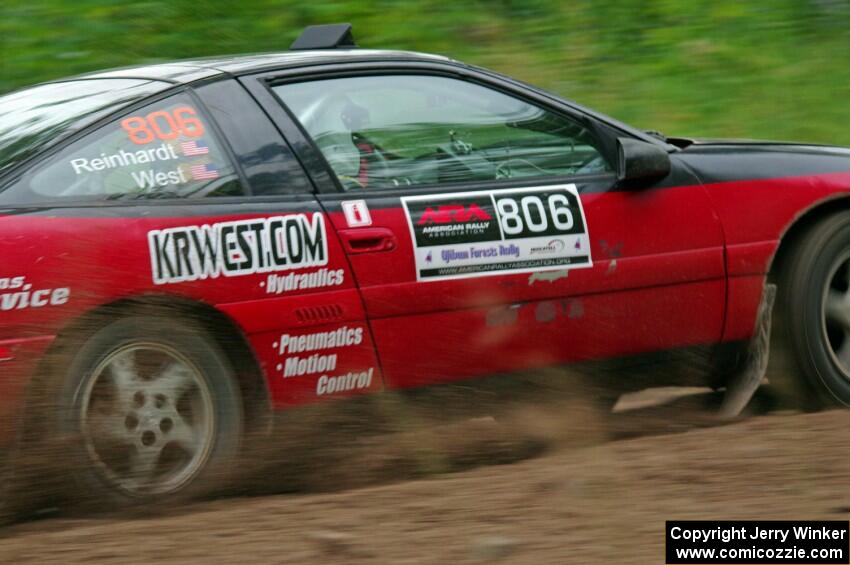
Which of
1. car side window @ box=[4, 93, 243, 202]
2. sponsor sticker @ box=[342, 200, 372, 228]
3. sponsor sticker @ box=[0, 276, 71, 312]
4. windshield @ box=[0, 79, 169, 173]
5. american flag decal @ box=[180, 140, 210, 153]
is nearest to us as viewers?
sponsor sticker @ box=[0, 276, 71, 312]

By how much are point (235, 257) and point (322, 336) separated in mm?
392

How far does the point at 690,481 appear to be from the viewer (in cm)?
387

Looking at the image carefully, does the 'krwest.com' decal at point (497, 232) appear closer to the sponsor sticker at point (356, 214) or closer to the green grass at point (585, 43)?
the sponsor sticker at point (356, 214)

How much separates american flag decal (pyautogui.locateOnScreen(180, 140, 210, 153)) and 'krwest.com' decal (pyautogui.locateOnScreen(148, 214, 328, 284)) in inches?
10.9

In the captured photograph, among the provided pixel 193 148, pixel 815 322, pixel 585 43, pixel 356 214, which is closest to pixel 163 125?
pixel 193 148

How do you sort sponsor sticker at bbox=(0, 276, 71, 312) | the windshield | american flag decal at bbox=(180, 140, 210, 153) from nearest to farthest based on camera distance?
sponsor sticker at bbox=(0, 276, 71, 312)
the windshield
american flag decal at bbox=(180, 140, 210, 153)

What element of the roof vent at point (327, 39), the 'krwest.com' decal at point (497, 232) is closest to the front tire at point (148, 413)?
the 'krwest.com' decal at point (497, 232)

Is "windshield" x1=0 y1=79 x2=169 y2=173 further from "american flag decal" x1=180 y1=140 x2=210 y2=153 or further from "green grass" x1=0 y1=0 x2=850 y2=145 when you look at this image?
"green grass" x1=0 y1=0 x2=850 y2=145

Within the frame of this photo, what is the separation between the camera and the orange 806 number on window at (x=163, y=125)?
4.12 m

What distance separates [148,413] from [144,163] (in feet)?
2.59

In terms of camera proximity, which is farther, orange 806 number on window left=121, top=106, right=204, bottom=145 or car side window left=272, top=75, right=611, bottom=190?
car side window left=272, top=75, right=611, bottom=190

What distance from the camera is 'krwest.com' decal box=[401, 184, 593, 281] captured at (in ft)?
14.4

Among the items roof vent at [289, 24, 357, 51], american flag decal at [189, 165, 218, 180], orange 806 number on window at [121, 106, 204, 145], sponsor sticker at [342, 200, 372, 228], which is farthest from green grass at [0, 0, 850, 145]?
sponsor sticker at [342, 200, 372, 228]

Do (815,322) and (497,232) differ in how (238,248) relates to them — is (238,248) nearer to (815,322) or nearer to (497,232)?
(497,232)
